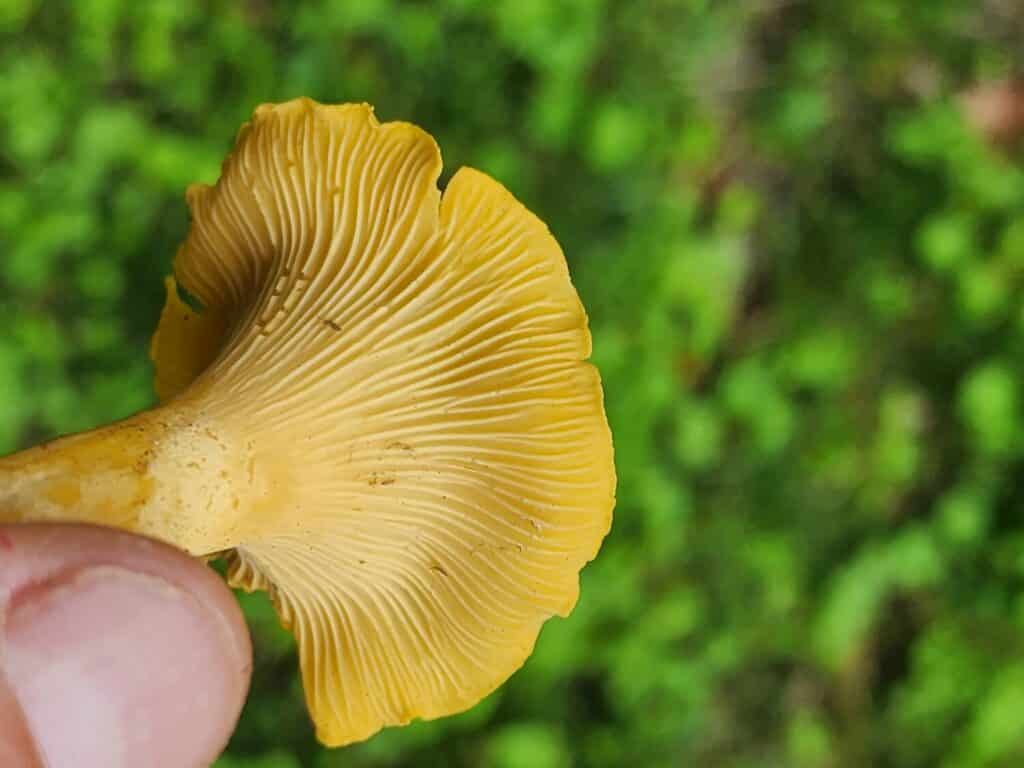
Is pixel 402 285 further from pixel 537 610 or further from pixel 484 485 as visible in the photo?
pixel 537 610

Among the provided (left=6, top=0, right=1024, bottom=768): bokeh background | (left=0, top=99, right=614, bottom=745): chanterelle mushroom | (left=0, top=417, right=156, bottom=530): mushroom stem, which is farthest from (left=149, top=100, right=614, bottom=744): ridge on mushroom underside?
(left=6, top=0, right=1024, bottom=768): bokeh background

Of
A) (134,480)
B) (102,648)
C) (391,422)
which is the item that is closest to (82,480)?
(134,480)

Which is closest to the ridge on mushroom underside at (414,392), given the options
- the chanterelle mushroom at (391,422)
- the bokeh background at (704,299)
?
the chanterelle mushroom at (391,422)

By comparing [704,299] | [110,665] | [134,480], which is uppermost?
[134,480]

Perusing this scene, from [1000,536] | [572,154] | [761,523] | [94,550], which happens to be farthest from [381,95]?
[1000,536]

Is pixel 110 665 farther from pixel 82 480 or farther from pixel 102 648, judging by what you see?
pixel 82 480

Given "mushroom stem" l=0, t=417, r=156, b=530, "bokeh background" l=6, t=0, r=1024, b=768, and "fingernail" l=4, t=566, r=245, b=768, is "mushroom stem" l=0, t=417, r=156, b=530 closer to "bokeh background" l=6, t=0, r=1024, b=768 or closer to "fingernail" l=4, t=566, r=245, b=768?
"fingernail" l=4, t=566, r=245, b=768
